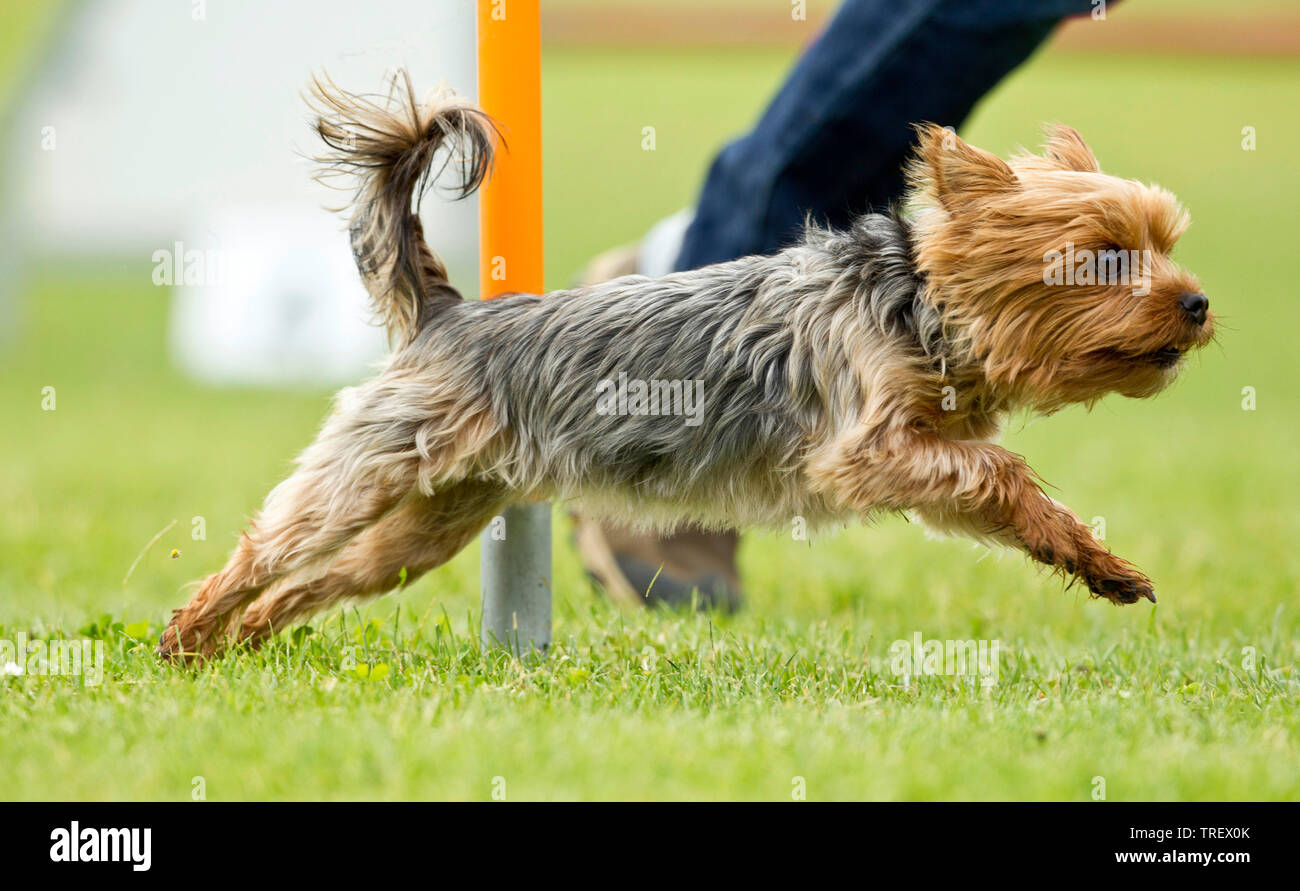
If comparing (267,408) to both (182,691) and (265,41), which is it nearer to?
(265,41)

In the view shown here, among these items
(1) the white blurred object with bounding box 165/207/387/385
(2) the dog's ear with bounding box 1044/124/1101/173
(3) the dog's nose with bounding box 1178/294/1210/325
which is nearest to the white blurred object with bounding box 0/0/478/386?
(1) the white blurred object with bounding box 165/207/387/385

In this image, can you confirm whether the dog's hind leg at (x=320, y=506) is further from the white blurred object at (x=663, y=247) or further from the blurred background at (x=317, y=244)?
the white blurred object at (x=663, y=247)

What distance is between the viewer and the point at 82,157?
18750mm

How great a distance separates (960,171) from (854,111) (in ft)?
3.15

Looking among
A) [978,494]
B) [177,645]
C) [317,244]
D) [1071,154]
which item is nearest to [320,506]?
[177,645]

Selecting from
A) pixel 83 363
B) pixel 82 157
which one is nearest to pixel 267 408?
pixel 83 363

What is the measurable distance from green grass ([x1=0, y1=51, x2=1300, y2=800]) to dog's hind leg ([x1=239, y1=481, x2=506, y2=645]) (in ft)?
0.40

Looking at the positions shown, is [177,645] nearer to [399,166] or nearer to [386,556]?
[386,556]

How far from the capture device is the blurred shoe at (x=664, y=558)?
5.54m

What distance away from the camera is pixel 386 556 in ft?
14.1

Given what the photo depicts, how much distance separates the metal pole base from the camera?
4391 millimetres

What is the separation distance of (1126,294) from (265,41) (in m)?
13.6

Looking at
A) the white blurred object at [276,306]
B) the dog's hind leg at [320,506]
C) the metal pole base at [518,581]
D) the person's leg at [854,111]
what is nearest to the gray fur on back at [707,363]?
the dog's hind leg at [320,506]

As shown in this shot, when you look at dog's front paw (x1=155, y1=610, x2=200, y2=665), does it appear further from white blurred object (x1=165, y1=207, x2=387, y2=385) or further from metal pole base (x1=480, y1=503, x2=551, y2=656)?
white blurred object (x1=165, y1=207, x2=387, y2=385)
